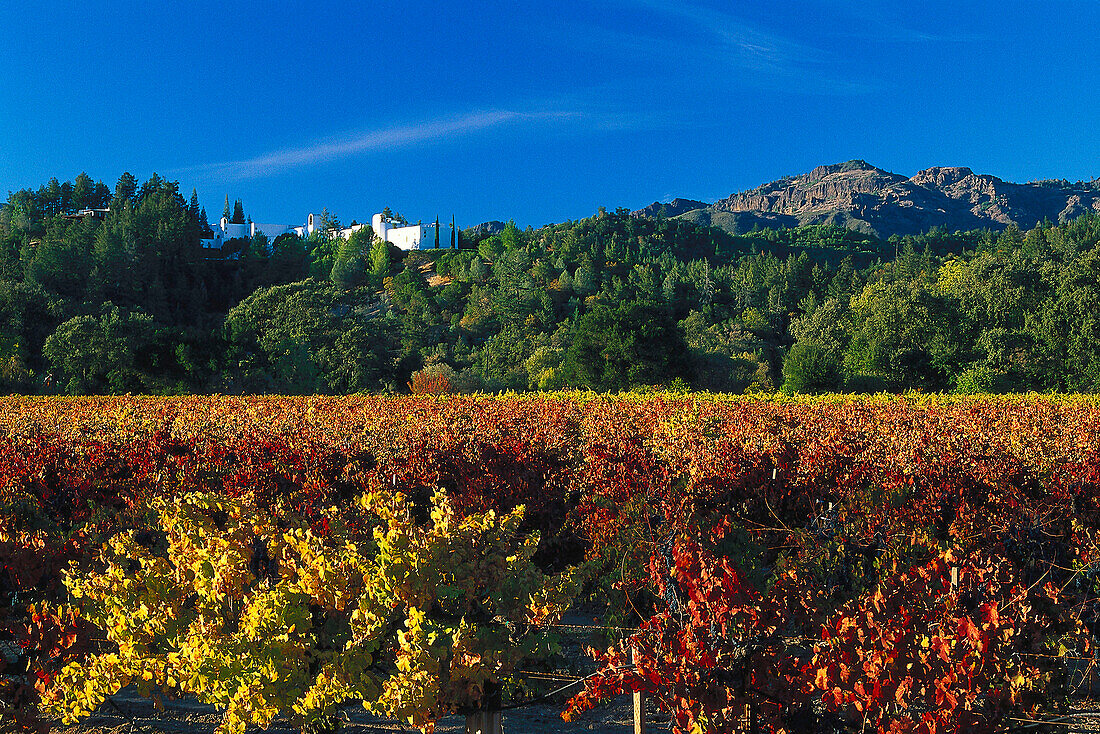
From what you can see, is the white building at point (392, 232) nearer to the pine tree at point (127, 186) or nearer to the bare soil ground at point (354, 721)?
the pine tree at point (127, 186)

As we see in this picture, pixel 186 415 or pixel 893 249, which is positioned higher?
pixel 893 249

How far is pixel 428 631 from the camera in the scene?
296 cm

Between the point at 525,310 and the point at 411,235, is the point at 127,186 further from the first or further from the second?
the point at 525,310

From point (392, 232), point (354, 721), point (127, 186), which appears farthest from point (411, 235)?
point (354, 721)

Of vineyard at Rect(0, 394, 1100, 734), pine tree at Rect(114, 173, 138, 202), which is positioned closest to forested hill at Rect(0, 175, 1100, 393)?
pine tree at Rect(114, 173, 138, 202)

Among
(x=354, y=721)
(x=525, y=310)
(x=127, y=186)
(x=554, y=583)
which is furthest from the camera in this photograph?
(x=127, y=186)

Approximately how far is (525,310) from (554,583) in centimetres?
7133

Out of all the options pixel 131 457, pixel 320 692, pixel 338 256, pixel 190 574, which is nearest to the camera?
pixel 320 692

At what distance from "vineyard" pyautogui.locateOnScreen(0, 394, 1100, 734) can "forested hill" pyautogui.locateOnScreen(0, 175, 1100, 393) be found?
76.5 feet

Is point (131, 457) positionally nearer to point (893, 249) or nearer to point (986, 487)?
point (986, 487)

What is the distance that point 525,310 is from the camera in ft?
244

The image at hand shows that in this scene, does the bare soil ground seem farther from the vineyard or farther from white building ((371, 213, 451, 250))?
white building ((371, 213, 451, 250))

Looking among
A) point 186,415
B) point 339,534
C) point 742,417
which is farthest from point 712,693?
point 186,415

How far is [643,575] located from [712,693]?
7.35ft
